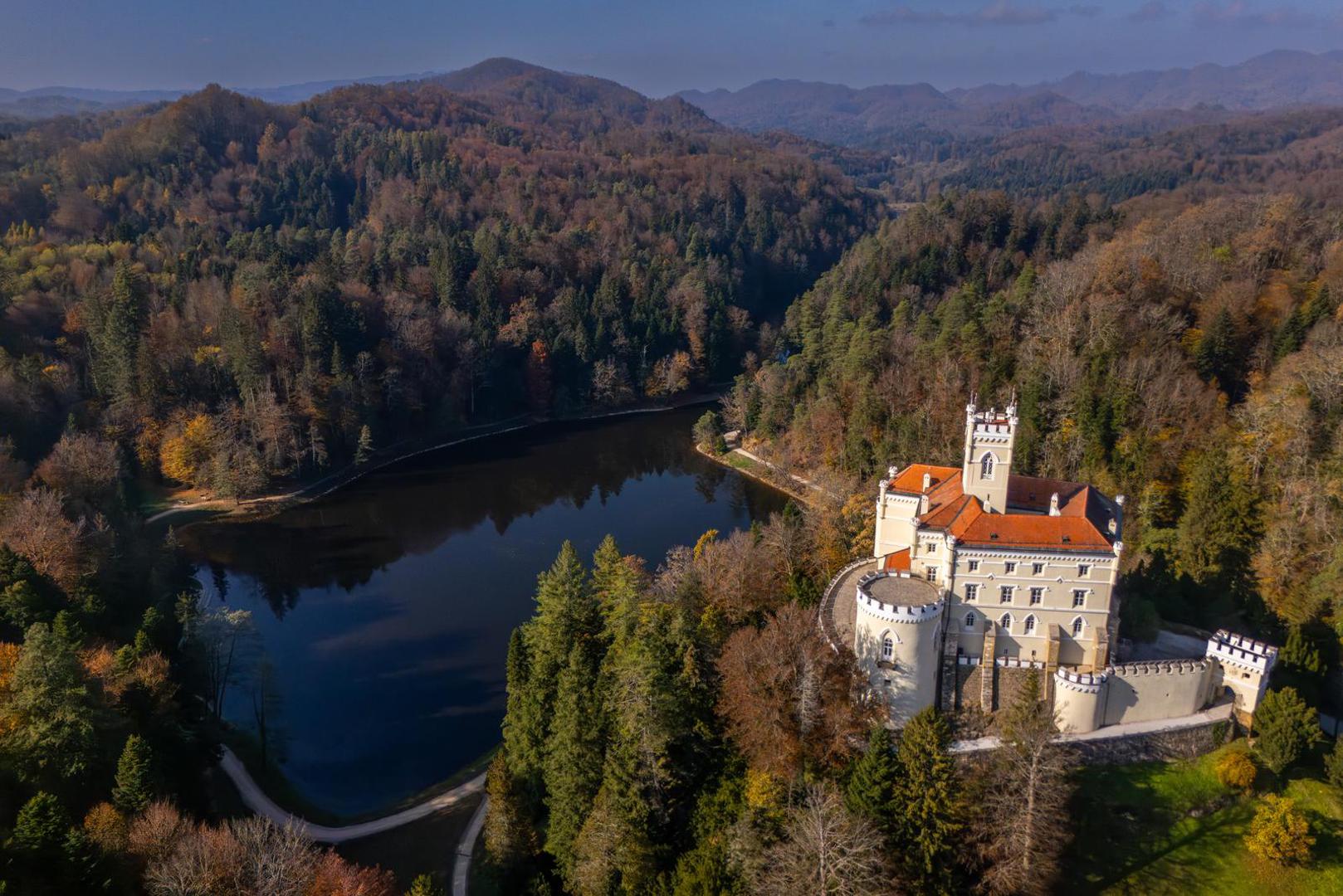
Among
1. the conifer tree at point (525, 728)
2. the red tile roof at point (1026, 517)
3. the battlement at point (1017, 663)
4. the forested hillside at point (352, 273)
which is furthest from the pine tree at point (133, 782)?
the forested hillside at point (352, 273)

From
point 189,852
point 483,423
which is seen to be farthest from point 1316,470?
point 483,423

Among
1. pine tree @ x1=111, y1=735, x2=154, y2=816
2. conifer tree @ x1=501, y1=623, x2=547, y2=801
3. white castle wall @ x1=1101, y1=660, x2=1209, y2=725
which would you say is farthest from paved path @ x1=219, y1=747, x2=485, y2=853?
white castle wall @ x1=1101, y1=660, x2=1209, y2=725

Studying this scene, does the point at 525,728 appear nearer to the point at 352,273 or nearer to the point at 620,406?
the point at 620,406

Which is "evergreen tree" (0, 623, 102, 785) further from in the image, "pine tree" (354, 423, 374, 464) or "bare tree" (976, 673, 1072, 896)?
"pine tree" (354, 423, 374, 464)

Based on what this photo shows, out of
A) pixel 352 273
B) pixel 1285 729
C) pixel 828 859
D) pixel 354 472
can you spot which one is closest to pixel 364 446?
pixel 354 472

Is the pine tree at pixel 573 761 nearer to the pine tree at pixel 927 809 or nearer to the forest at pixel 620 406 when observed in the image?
the forest at pixel 620 406

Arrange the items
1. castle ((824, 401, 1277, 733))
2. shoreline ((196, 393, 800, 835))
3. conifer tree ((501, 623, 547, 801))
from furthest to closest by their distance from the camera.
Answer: shoreline ((196, 393, 800, 835))
conifer tree ((501, 623, 547, 801))
castle ((824, 401, 1277, 733))
